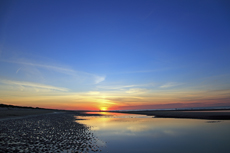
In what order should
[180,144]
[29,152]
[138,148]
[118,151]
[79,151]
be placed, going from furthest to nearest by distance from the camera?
[180,144]
[138,148]
[118,151]
[79,151]
[29,152]

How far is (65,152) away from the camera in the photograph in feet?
37.2

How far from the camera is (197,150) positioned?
12.8 meters

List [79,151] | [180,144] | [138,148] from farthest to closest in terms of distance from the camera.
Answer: [180,144], [138,148], [79,151]

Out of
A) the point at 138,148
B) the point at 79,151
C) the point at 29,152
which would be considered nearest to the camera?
the point at 29,152

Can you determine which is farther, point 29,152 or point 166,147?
point 166,147

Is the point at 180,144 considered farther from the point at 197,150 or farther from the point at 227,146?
the point at 227,146

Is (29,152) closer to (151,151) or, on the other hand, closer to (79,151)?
(79,151)

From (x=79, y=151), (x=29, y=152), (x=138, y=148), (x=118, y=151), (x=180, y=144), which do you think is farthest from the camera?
(x=180, y=144)

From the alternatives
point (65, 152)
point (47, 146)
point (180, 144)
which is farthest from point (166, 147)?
point (47, 146)

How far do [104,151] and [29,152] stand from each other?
5663 mm

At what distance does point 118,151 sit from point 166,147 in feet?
15.4

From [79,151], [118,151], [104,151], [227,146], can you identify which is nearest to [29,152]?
[79,151]

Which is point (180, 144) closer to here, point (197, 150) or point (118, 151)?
point (197, 150)

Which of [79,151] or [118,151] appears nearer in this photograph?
[79,151]
